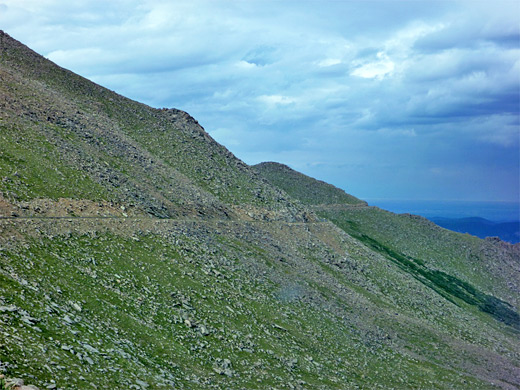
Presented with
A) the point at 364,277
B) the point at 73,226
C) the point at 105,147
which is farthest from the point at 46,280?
the point at 364,277

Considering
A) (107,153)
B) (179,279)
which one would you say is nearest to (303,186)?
(107,153)

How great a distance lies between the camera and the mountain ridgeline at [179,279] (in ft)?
121

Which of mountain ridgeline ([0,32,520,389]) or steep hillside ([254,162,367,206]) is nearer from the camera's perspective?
mountain ridgeline ([0,32,520,389])

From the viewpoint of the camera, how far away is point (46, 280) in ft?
132

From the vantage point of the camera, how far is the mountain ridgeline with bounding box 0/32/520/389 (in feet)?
121

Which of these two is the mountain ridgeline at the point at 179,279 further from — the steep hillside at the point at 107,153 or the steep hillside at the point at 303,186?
the steep hillside at the point at 303,186

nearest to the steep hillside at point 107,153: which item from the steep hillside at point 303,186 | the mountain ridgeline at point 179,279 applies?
the mountain ridgeline at point 179,279

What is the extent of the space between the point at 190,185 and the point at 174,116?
3122 centimetres

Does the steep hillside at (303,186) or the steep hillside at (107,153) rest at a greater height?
the steep hillside at (303,186)

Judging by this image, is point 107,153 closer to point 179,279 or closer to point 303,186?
point 179,279

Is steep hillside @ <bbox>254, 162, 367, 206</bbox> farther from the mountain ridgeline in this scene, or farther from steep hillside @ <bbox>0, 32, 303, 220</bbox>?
steep hillside @ <bbox>0, 32, 303, 220</bbox>

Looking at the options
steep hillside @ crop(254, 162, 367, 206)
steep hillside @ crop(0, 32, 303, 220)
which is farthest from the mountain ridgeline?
steep hillside @ crop(254, 162, 367, 206)

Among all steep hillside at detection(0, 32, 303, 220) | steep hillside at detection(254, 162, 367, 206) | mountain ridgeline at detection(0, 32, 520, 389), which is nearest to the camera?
mountain ridgeline at detection(0, 32, 520, 389)

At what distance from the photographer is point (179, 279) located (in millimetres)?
54781
